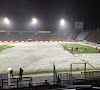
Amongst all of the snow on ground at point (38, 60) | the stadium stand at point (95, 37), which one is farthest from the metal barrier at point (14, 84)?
the stadium stand at point (95, 37)

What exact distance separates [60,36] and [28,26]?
71.3ft

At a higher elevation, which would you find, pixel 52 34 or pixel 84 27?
pixel 84 27

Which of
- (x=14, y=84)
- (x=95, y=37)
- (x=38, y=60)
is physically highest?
(x=95, y=37)

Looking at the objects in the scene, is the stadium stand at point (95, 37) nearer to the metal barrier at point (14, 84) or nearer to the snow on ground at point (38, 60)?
the snow on ground at point (38, 60)

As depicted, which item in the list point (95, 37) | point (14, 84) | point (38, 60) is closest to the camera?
point (14, 84)

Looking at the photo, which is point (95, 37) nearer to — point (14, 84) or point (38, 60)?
point (38, 60)

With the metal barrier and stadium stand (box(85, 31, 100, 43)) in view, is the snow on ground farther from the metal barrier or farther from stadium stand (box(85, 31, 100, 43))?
stadium stand (box(85, 31, 100, 43))

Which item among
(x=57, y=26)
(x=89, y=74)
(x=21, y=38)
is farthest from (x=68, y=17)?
(x=89, y=74)

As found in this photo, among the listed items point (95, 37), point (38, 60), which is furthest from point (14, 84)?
point (95, 37)

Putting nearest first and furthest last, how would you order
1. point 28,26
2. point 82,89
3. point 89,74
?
1. point 82,89
2. point 89,74
3. point 28,26

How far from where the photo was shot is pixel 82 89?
5375 millimetres

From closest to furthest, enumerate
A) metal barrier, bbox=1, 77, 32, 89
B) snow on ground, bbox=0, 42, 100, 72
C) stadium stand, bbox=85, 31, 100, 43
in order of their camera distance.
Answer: metal barrier, bbox=1, 77, 32, 89
snow on ground, bbox=0, 42, 100, 72
stadium stand, bbox=85, 31, 100, 43

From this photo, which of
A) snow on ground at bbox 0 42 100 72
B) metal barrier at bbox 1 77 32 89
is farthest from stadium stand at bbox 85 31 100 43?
metal barrier at bbox 1 77 32 89

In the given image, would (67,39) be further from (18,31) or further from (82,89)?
(82,89)
